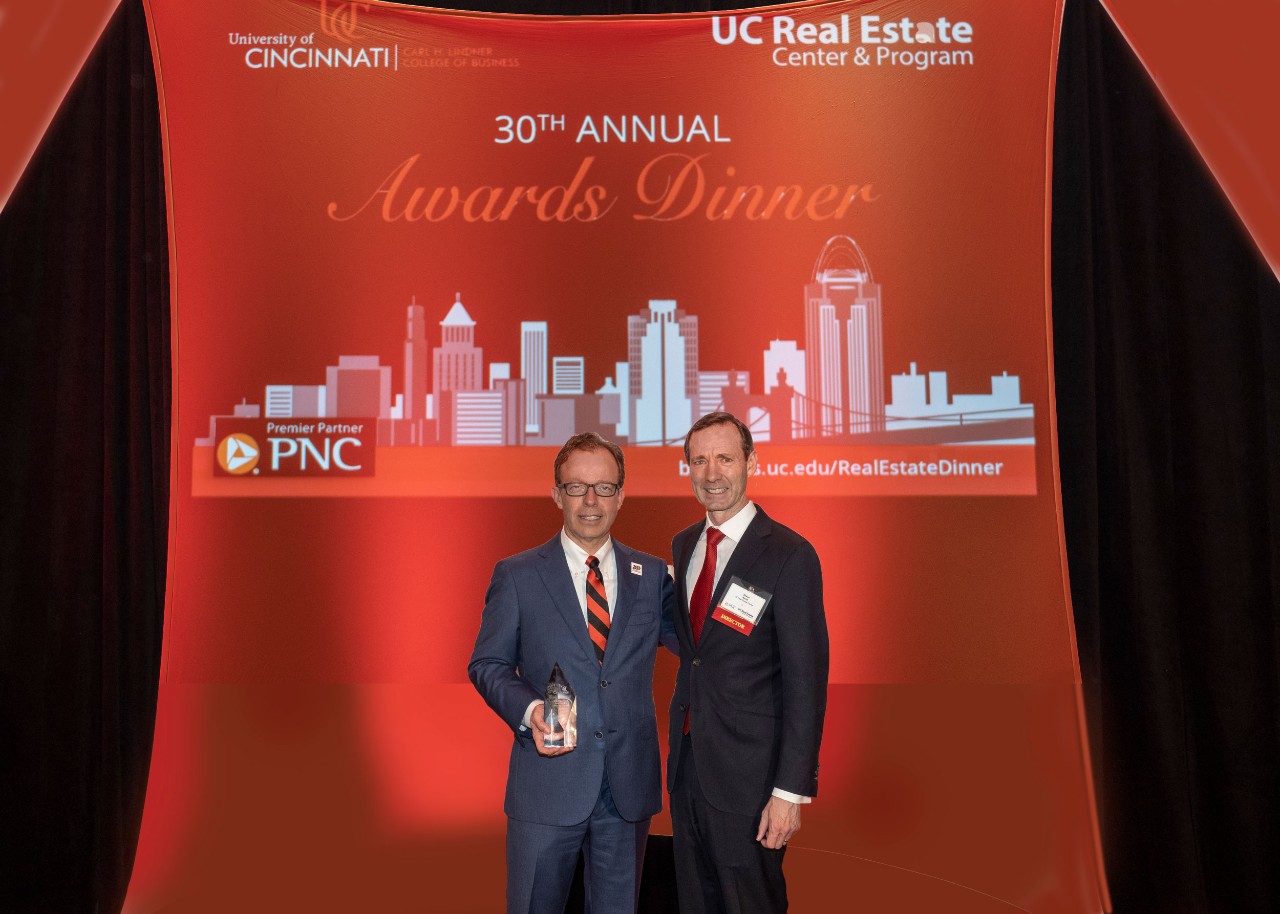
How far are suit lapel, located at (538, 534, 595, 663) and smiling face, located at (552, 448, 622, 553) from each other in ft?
0.24

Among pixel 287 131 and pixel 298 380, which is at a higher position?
pixel 287 131

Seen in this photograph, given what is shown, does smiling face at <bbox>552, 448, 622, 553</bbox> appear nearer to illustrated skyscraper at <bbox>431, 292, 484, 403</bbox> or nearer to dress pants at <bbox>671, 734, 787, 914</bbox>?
dress pants at <bbox>671, 734, 787, 914</bbox>

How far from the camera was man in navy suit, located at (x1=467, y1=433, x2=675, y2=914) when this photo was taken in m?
2.12

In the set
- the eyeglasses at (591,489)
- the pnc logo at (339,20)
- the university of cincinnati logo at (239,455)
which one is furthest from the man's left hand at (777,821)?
the pnc logo at (339,20)

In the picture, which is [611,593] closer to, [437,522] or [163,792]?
[437,522]

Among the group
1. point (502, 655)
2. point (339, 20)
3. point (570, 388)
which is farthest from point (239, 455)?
point (502, 655)

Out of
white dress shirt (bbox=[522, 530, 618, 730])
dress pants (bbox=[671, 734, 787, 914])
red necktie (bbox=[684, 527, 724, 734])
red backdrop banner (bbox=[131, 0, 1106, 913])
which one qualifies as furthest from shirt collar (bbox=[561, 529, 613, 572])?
red backdrop banner (bbox=[131, 0, 1106, 913])

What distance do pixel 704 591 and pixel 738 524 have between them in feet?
0.56

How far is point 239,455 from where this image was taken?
3.38 m

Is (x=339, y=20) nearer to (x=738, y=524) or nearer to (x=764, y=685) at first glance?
(x=738, y=524)

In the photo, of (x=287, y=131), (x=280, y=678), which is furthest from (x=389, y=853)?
(x=287, y=131)

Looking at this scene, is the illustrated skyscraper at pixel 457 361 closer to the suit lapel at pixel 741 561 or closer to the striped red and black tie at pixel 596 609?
the striped red and black tie at pixel 596 609

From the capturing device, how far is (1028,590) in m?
3.29

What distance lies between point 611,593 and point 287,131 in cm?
225
